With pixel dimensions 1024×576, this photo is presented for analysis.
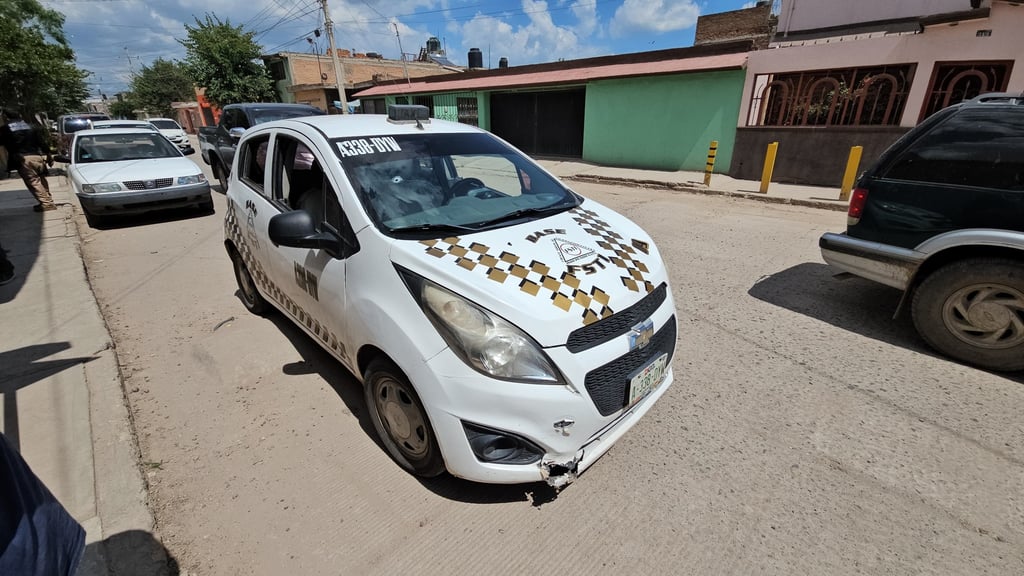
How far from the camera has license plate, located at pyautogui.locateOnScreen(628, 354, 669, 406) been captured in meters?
2.13

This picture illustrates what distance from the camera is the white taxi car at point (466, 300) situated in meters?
1.91

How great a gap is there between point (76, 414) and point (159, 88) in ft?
209

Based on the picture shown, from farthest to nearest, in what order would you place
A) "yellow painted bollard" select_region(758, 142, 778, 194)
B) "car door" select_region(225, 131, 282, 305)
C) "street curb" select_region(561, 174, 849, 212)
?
"yellow painted bollard" select_region(758, 142, 778, 194), "street curb" select_region(561, 174, 849, 212), "car door" select_region(225, 131, 282, 305)

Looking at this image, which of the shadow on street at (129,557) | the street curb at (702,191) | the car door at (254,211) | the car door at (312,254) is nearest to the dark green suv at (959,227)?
the car door at (312,254)

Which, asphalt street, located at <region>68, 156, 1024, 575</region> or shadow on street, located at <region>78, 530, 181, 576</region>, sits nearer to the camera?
shadow on street, located at <region>78, 530, 181, 576</region>

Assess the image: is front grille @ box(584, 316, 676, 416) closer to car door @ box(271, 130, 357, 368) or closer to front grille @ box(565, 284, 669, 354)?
front grille @ box(565, 284, 669, 354)

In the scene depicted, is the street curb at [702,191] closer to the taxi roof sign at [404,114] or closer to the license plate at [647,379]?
the license plate at [647,379]

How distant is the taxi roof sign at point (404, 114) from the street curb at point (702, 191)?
846 cm

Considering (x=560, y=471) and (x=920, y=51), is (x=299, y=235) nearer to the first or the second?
(x=560, y=471)

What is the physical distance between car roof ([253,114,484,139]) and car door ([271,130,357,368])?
5.0 inches

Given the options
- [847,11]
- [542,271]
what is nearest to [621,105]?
[847,11]

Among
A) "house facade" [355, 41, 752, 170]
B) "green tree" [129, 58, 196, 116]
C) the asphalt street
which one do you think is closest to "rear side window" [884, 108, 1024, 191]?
the asphalt street

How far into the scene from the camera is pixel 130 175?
286 inches

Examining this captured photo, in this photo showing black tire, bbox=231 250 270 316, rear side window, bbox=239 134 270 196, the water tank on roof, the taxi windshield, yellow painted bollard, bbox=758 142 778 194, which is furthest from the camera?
the water tank on roof
